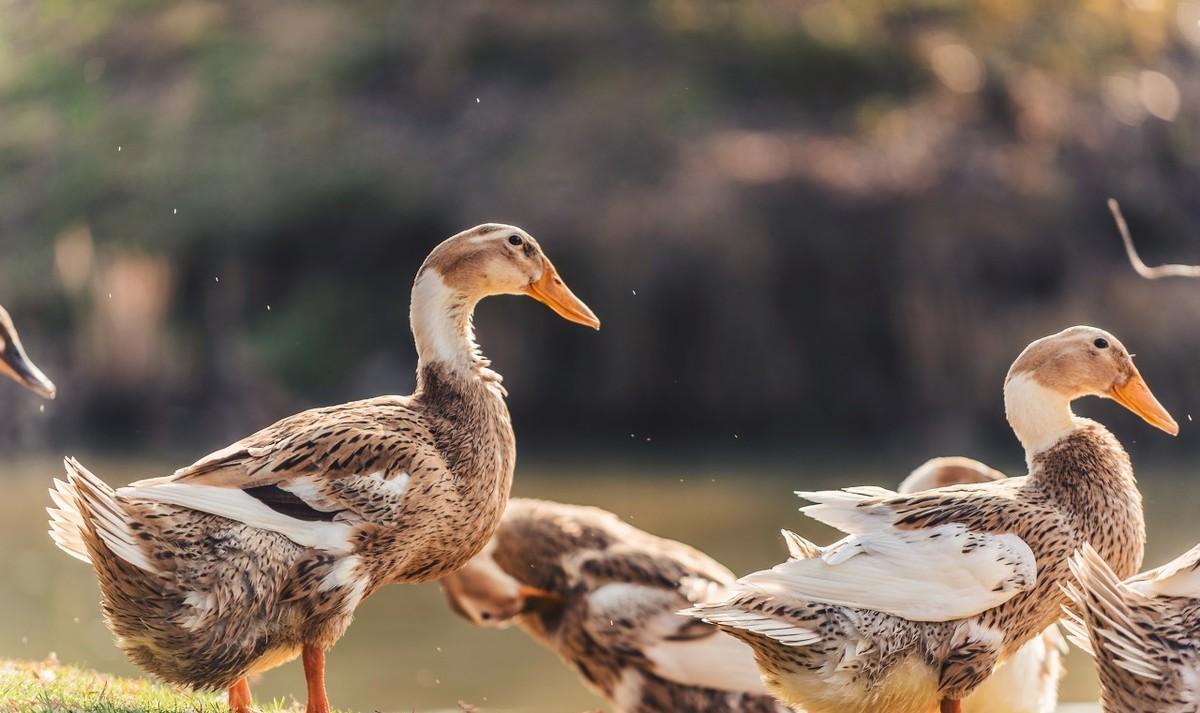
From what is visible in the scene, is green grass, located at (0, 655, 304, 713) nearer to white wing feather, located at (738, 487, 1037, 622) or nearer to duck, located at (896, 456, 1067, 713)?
white wing feather, located at (738, 487, 1037, 622)

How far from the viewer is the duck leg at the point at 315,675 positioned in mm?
5832

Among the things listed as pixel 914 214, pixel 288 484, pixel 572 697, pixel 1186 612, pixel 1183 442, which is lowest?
pixel 1183 442

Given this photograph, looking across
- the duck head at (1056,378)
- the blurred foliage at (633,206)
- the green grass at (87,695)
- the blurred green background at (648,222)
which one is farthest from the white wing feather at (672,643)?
the blurred foliage at (633,206)

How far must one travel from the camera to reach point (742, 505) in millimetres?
21406

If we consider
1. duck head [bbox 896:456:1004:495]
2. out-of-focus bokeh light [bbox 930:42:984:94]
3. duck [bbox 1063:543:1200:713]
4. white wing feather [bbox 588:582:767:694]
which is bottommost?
out-of-focus bokeh light [bbox 930:42:984:94]

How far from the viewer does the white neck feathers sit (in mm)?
6543

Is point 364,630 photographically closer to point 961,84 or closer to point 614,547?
point 614,547

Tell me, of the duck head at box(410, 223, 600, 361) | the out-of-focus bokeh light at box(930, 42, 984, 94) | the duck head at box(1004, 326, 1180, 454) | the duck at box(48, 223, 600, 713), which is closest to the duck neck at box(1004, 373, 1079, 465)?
the duck head at box(1004, 326, 1180, 454)

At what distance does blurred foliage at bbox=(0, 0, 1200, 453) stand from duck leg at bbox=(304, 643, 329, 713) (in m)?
22.2

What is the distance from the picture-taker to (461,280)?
660cm

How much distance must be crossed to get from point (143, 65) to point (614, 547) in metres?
31.0

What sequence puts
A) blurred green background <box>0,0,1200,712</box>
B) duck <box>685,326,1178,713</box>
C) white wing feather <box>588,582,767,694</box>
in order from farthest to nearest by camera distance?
blurred green background <box>0,0,1200,712</box> < white wing feather <box>588,582,767,694</box> < duck <box>685,326,1178,713</box>

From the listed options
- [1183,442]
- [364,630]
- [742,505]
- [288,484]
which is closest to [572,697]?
[364,630]

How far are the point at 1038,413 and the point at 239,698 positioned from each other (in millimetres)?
3474
